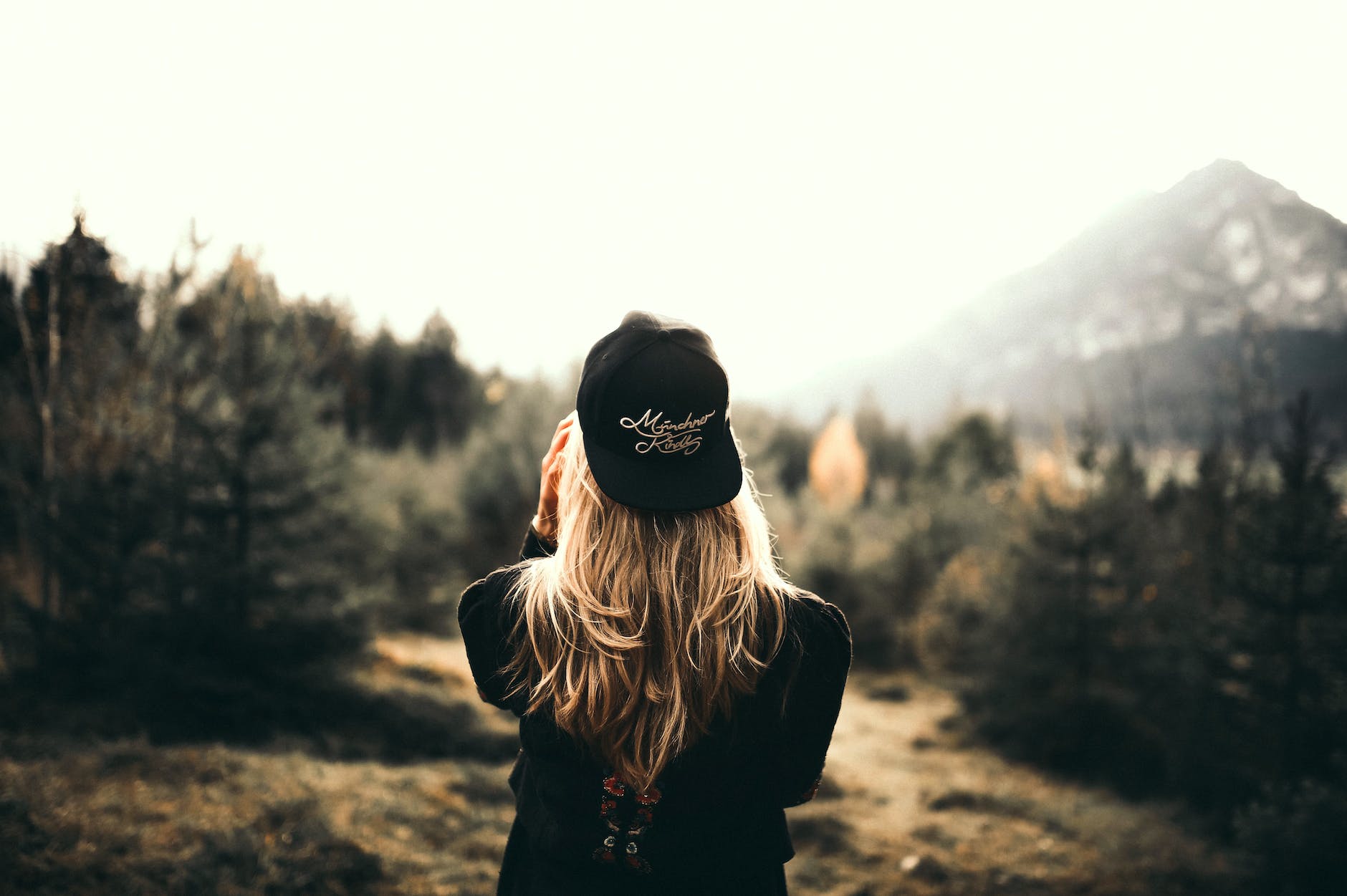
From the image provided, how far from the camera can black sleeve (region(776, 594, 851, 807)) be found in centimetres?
152

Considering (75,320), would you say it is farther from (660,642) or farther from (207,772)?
(660,642)

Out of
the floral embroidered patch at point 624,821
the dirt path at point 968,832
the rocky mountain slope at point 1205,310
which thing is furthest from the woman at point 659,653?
the rocky mountain slope at point 1205,310

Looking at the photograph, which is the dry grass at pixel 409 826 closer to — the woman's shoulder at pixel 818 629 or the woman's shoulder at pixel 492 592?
the woman's shoulder at pixel 492 592

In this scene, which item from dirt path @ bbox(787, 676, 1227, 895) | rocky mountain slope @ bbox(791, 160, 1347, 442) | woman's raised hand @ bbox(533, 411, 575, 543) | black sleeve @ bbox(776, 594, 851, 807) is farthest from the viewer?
rocky mountain slope @ bbox(791, 160, 1347, 442)

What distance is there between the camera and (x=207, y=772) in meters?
5.70

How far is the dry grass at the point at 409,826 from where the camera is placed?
434cm

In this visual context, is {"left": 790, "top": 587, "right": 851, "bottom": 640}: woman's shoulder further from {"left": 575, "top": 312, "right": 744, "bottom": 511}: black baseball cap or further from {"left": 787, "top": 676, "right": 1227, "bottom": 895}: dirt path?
{"left": 787, "top": 676, "right": 1227, "bottom": 895}: dirt path

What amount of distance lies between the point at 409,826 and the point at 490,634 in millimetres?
5453

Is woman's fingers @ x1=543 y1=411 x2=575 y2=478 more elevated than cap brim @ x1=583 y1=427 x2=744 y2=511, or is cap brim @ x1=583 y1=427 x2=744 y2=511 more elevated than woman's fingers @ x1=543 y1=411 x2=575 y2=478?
woman's fingers @ x1=543 y1=411 x2=575 y2=478

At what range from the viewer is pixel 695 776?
4.70 ft

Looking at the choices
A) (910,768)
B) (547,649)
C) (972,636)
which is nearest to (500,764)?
(910,768)

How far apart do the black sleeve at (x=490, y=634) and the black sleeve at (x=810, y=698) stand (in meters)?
0.61

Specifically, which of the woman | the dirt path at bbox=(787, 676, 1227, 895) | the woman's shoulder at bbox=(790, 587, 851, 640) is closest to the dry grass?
the dirt path at bbox=(787, 676, 1227, 895)

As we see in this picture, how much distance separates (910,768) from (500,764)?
7584 millimetres
